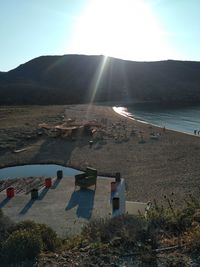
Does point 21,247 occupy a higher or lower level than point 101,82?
lower

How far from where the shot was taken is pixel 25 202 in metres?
15.4

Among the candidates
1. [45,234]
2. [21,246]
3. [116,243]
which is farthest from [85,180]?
[21,246]

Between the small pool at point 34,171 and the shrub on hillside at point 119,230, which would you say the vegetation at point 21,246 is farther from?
the small pool at point 34,171

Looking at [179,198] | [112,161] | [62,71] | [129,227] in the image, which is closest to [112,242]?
[129,227]

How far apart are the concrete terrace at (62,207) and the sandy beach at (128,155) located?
3415 millimetres

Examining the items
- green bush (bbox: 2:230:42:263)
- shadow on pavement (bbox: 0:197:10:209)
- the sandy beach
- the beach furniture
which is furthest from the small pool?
green bush (bbox: 2:230:42:263)

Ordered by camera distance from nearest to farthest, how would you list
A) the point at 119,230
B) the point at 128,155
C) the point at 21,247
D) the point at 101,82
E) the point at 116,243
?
the point at 21,247 < the point at 116,243 < the point at 119,230 < the point at 128,155 < the point at 101,82

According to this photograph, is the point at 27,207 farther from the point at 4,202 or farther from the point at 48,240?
the point at 48,240

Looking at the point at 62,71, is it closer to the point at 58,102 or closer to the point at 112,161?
the point at 58,102

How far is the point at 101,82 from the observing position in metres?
161

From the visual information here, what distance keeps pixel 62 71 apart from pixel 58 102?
244 ft

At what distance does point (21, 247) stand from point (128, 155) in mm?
23318

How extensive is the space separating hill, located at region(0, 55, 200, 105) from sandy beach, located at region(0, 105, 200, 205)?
71.8 m

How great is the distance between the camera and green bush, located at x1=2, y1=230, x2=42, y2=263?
6.80m
